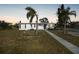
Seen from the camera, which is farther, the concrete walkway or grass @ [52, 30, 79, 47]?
grass @ [52, 30, 79, 47]

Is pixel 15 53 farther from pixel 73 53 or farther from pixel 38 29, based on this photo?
pixel 73 53

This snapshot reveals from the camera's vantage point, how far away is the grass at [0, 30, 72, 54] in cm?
684

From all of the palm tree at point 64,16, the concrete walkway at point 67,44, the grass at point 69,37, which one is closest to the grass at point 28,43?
the concrete walkway at point 67,44

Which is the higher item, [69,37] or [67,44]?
[69,37]

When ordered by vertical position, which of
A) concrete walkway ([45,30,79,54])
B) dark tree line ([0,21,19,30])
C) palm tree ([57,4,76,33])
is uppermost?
palm tree ([57,4,76,33])

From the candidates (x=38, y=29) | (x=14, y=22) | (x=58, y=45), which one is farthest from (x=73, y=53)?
(x=14, y=22)

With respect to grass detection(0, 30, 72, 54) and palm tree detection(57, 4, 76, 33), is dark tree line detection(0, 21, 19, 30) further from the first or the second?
palm tree detection(57, 4, 76, 33)

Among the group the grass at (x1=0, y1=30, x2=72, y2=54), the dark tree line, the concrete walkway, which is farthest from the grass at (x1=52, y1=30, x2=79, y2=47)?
the dark tree line

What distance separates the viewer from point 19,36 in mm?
6977

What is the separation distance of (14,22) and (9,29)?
183 millimetres

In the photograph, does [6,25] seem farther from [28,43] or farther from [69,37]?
[69,37]

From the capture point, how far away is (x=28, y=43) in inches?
272

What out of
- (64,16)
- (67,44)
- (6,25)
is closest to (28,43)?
(6,25)

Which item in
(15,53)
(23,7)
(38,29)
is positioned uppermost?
(23,7)
